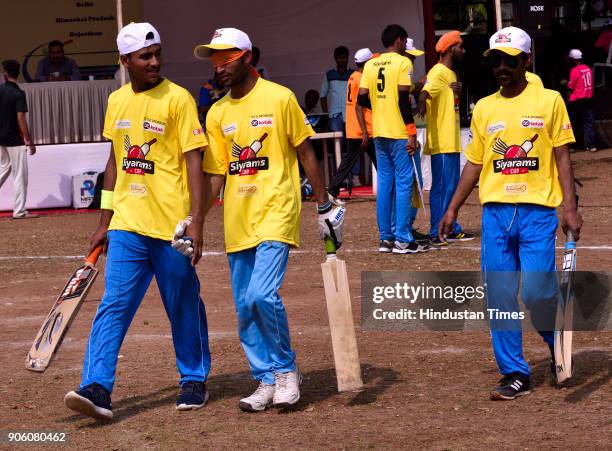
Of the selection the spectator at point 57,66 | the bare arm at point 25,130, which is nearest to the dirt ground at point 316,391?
the bare arm at point 25,130

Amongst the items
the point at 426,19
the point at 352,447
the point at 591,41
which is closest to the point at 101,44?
the point at 426,19

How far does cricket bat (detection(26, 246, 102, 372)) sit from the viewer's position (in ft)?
21.1

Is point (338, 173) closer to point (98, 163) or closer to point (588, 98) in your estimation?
point (98, 163)

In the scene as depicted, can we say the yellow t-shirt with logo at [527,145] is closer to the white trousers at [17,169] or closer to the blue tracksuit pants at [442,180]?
the blue tracksuit pants at [442,180]

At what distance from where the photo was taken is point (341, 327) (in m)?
6.60

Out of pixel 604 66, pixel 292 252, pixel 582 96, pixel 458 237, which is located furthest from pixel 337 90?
pixel 604 66

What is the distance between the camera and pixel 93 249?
6.72 meters

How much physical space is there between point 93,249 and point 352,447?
6.13 ft

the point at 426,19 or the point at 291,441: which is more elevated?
the point at 426,19

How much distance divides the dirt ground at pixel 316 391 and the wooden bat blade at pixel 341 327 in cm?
19

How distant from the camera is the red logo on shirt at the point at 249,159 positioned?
21.5ft

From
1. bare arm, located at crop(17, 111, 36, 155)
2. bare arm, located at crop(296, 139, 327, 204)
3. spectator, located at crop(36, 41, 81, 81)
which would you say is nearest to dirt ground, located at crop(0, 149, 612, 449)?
bare arm, located at crop(296, 139, 327, 204)

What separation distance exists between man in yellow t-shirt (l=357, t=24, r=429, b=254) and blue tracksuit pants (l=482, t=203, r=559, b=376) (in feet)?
17.4

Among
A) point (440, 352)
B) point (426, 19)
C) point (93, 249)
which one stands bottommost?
point (440, 352)
